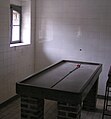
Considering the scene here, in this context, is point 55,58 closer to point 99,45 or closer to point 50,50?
point 50,50

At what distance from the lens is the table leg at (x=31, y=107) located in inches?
110

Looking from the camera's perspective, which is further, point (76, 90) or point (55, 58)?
point (55, 58)

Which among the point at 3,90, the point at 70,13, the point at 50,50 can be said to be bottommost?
the point at 3,90

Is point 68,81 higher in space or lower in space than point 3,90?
higher

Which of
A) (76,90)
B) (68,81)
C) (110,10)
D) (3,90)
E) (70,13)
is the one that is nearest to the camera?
(76,90)

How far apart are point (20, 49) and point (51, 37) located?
2.98 feet

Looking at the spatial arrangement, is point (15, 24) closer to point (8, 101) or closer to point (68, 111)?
point (8, 101)

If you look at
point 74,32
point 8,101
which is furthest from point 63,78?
point 74,32

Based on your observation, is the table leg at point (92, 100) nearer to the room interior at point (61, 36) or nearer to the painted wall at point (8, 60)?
the room interior at point (61, 36)

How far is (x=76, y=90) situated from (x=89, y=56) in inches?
92.7

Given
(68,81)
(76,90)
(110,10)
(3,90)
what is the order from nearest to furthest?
(76,90) → (68,81) → (3,90) → (110,10)

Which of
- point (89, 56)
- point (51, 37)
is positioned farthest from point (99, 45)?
point (51, 37)

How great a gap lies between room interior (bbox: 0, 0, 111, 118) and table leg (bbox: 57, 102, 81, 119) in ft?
6.10

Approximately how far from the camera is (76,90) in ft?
8.73
